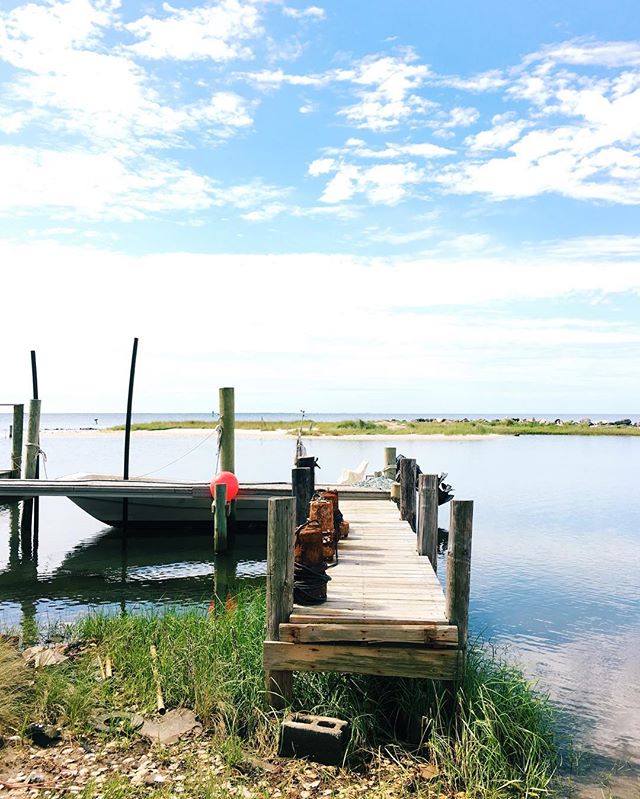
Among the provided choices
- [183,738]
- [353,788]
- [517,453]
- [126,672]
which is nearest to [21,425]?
[126,672]

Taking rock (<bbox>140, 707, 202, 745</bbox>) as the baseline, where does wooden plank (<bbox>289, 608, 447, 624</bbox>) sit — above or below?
above

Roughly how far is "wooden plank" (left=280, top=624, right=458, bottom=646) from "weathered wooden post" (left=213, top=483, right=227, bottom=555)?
29.5 feet

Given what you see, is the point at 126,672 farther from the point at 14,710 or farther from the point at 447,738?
the point at 447,738

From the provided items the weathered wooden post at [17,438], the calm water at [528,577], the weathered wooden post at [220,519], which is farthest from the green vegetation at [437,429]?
the weathered wooden post at [220,519]

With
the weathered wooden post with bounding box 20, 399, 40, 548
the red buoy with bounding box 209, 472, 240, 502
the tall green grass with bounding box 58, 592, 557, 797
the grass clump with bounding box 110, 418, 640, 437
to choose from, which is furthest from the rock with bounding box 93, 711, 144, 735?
the grass clump with bounding box 110, 418, 640, 437

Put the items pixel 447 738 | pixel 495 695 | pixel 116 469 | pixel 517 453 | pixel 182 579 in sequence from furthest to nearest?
pixel 517 453 < pixel 116 469 < pixel 182 579 < pixel 495 695 < pixel 447 738

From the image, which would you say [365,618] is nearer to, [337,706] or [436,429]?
[337,706]

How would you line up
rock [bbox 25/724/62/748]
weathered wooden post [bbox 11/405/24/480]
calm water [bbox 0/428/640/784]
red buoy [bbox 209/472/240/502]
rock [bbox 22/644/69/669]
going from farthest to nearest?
weathered wooden post [bbox 11/405/24/480]
red buoy [bbox 209/472/240/502]
calm water [bbox 0/428/640/784]
rock [bbox 22/644/69/669]
rock [bbox 25/724/62/748]

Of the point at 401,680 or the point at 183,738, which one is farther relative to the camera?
the point at 401,680

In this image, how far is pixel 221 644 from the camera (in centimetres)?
755

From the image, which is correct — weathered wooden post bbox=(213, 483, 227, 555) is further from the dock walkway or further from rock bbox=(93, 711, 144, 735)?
rock bbox=(93, 711, 144, 735)

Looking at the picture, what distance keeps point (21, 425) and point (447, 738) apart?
1738cm

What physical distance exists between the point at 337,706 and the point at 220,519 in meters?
9.04

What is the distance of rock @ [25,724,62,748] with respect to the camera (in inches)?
233
